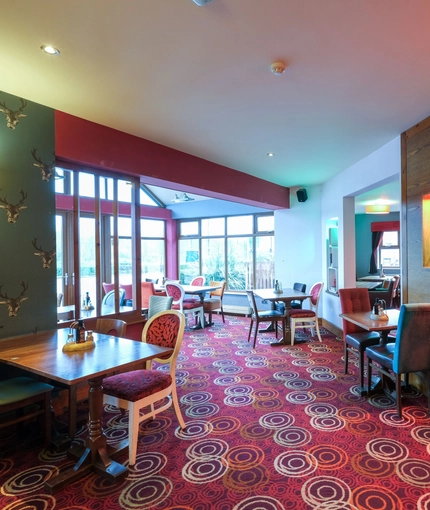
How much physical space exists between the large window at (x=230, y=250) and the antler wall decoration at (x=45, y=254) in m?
5.63

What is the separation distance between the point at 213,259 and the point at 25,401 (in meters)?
6.69

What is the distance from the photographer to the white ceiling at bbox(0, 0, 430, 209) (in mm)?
1868

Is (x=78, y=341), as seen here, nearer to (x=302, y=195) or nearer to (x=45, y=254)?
(x=45, y=254)

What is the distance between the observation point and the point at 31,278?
306 cm

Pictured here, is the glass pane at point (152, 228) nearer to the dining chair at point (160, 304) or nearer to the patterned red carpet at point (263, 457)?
the dining chair at point (160, 304)

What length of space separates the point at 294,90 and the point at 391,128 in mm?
1536

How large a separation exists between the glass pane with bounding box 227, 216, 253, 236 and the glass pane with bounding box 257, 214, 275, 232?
8.5 inches

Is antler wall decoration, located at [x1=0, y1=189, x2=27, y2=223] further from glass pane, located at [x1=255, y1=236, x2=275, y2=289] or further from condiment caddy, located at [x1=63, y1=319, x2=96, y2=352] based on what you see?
glass pane, located at [x1=255, y1=236, x2=275, y2=289]

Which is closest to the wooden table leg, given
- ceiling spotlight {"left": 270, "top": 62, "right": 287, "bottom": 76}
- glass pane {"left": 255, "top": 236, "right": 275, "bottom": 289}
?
ceiling spotlight {"left": 270, "top": 62, "right": 287, "bottom": 76}

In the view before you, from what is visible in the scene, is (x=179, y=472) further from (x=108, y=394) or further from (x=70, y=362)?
(x=70, y=362)

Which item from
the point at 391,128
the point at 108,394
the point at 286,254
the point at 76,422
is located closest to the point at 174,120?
the point at 391,128

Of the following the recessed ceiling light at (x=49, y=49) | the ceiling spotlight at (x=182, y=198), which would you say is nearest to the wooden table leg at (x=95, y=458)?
the recessed ceiling light at (x=49, y=49)

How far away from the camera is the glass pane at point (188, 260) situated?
9148 millimetres

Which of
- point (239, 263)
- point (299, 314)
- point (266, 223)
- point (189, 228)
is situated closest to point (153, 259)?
point (189, 228)
